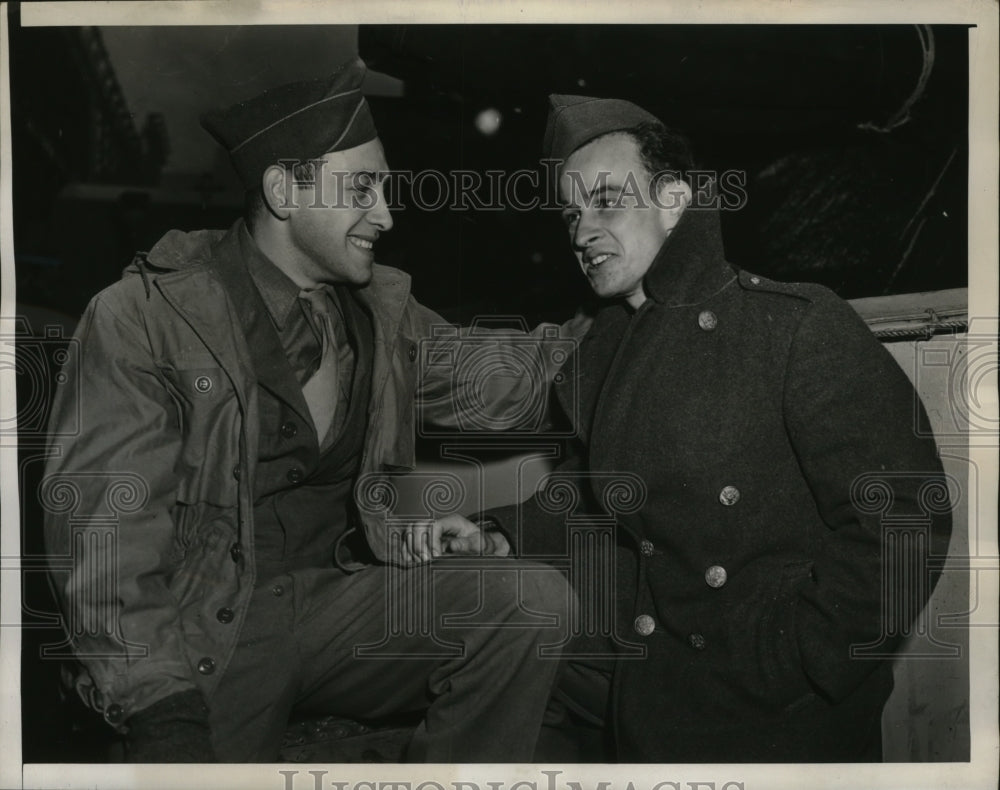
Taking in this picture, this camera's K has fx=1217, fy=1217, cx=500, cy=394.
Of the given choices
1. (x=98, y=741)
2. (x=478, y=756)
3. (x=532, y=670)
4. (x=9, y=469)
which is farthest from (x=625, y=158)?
(x=98, y=741)

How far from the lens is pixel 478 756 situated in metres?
3.26

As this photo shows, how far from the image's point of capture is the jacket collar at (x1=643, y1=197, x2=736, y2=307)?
10.5 feet

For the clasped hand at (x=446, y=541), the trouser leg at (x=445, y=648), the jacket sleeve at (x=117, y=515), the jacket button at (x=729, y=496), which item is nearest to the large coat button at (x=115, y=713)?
the jacket sleeve at (x=117, y=515)

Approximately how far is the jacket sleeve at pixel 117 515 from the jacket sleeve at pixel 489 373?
723mm

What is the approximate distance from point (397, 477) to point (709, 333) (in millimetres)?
916

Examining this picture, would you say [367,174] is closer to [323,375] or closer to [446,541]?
[323,375]

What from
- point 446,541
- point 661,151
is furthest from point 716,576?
point 661,151

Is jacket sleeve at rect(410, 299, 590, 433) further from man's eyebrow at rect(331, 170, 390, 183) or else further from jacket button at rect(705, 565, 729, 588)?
jacket button at rect(705, 565, 729, 588)

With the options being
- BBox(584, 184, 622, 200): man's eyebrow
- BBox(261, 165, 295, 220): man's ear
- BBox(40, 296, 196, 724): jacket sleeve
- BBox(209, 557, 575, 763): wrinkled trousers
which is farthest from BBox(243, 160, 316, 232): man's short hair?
BBox(209, 557, 575, 763): wrinkled trousers

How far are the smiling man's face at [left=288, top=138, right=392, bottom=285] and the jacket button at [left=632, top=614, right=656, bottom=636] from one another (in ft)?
3.82

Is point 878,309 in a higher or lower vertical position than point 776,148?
lower

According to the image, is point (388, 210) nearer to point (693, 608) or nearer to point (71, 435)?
point (71, 435)

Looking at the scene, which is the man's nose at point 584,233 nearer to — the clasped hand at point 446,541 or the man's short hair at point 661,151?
the man's short hair at point 661,151

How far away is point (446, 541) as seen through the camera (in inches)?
130
